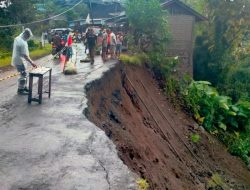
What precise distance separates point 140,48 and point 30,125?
14705mm

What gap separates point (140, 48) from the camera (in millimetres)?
22328

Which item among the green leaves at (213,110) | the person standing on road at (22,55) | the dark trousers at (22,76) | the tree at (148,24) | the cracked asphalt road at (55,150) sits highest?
the tree at (148,24)

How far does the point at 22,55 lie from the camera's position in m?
10.6

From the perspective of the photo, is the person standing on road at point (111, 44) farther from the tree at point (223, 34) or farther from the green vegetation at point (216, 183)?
the tree at point (223, 34)

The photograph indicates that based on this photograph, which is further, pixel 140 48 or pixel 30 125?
pixel 140 48

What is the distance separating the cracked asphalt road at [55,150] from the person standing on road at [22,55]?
0.75m

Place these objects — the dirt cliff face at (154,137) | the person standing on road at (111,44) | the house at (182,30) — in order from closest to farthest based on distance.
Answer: the dirt cliff face at (154,137) → the person standing on road at (111,44) → the house at (182,30)

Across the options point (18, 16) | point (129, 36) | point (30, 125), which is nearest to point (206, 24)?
point (129, 36)

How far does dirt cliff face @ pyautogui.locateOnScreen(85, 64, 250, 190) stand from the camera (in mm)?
9289

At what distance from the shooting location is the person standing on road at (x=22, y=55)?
1048 centimetres

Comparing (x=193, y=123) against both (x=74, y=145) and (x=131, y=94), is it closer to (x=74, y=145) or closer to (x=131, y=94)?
(x=131, y=94)

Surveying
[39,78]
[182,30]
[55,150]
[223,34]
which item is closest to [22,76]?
[39,78]

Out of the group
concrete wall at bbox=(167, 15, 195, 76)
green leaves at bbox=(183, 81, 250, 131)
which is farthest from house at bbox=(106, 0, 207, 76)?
green leaves at bbox=(183, 81, 250, 131)

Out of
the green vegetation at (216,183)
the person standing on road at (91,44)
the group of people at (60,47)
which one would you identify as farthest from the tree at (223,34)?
the green vegetation at (216,183)
